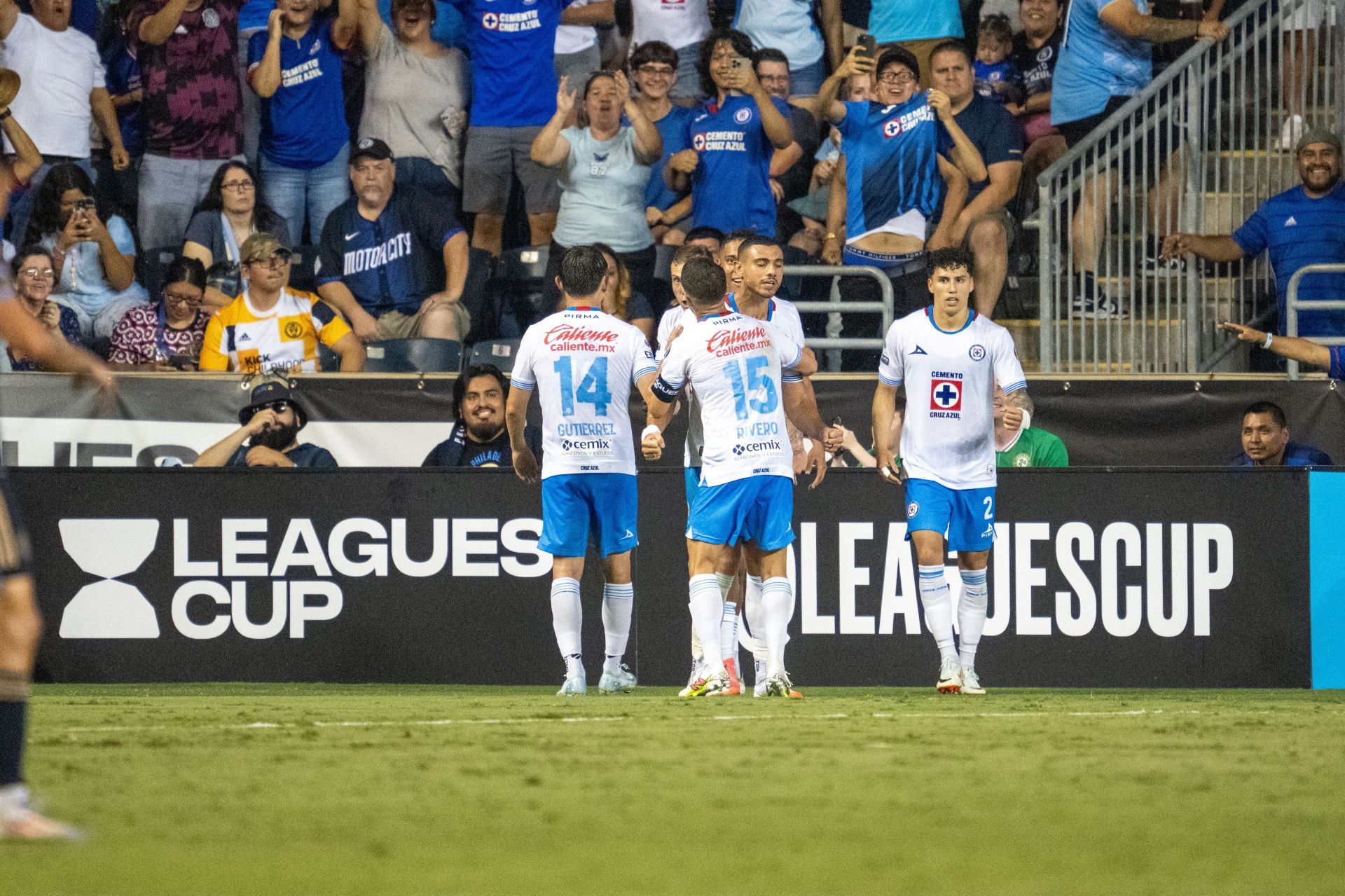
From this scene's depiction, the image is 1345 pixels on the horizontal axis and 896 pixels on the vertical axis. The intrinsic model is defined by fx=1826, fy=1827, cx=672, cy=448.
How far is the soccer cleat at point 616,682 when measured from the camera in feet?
33.0

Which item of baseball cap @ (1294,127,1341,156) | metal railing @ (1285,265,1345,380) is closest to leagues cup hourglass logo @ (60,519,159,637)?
metal railing @ (1285,265,1345,380)

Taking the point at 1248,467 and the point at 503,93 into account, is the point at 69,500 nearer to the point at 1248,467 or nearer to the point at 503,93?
the point at 503,93

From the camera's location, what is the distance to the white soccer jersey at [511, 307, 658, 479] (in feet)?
31.6

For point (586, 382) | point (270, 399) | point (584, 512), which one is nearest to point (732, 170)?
point (270, 399)

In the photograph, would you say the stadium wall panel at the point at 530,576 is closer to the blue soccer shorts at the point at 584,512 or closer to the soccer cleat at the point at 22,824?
the blue soccer shorts at the point at 584,512

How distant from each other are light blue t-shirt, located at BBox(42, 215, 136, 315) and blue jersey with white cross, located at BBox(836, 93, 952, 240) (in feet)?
19.0

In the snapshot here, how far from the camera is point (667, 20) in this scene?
15062 millimetres

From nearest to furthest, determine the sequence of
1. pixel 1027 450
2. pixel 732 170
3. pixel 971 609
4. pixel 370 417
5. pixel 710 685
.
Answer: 1. pixel 710 685
2. pixel 971 609
3. pixel 1027 450
4. pixel 370 417
5. pixel 732 170

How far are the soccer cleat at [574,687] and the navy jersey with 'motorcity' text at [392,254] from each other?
208 inches

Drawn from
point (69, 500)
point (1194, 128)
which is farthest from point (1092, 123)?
point (69, 500)

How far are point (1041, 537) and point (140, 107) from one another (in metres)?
8.41

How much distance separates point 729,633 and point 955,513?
4.56 feet

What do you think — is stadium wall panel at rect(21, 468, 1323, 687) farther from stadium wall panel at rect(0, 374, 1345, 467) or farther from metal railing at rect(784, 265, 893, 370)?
metal railing at rect(784, 265, 893, 370)

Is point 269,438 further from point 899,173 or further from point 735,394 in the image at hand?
point 899,173
